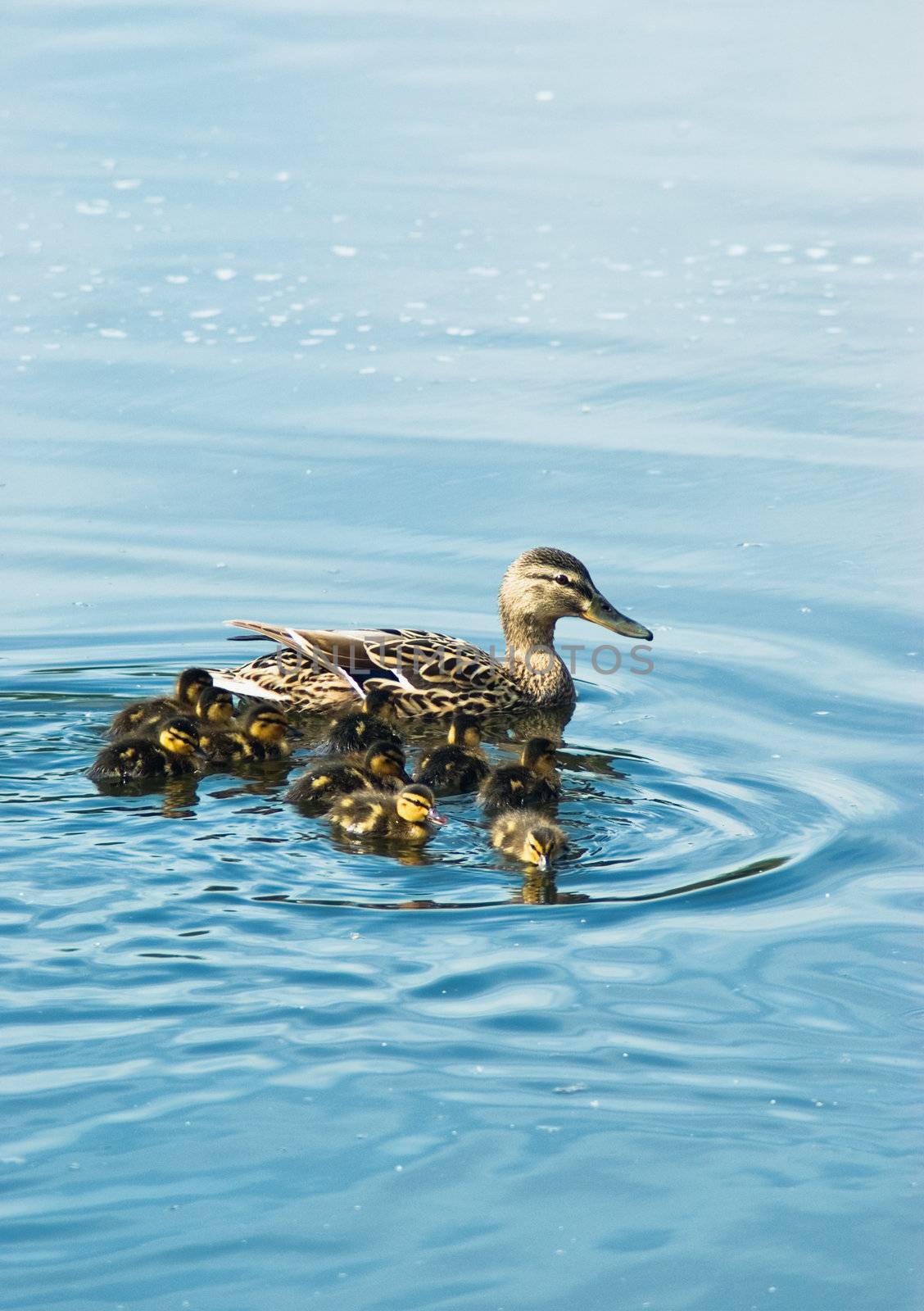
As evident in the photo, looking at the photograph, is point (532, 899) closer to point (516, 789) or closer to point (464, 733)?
point (516, 789)

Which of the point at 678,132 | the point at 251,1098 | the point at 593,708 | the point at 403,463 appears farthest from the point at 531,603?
the point at 678,132

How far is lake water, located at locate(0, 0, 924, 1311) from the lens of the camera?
12.5 feet

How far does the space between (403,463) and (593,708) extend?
6.79 ft

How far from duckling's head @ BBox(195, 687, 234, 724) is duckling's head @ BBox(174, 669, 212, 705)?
3cm

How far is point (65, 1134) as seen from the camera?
394 cm

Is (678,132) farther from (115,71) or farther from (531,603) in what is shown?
(531,603)

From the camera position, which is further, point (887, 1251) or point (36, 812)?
point (36, 812)

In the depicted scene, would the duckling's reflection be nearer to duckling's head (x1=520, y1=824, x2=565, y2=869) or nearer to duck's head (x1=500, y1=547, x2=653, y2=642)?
duckling's head (x1=520, y1=824, x2=565, y2=869)

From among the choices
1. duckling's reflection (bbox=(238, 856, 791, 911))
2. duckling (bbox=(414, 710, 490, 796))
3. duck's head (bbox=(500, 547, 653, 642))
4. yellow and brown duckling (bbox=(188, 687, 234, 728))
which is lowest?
duckling's reflection (bbox=(238, 856, 791, 911))

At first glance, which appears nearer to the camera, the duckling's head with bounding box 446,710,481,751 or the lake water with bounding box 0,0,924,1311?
the lake water with bounding box 0,0,924,1311

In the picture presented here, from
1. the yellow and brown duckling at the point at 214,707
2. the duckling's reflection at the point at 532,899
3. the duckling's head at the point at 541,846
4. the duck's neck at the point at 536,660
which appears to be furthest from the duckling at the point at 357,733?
the duckling's reflection at the point at 532,899

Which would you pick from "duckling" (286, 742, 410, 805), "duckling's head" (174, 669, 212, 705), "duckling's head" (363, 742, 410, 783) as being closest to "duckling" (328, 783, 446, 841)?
"duckling" (286, 742, 410, 805)

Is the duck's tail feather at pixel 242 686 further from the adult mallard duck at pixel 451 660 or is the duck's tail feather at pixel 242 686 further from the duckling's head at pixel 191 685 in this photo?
the duckling's head at pixel 191 685

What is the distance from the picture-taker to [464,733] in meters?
6.79
